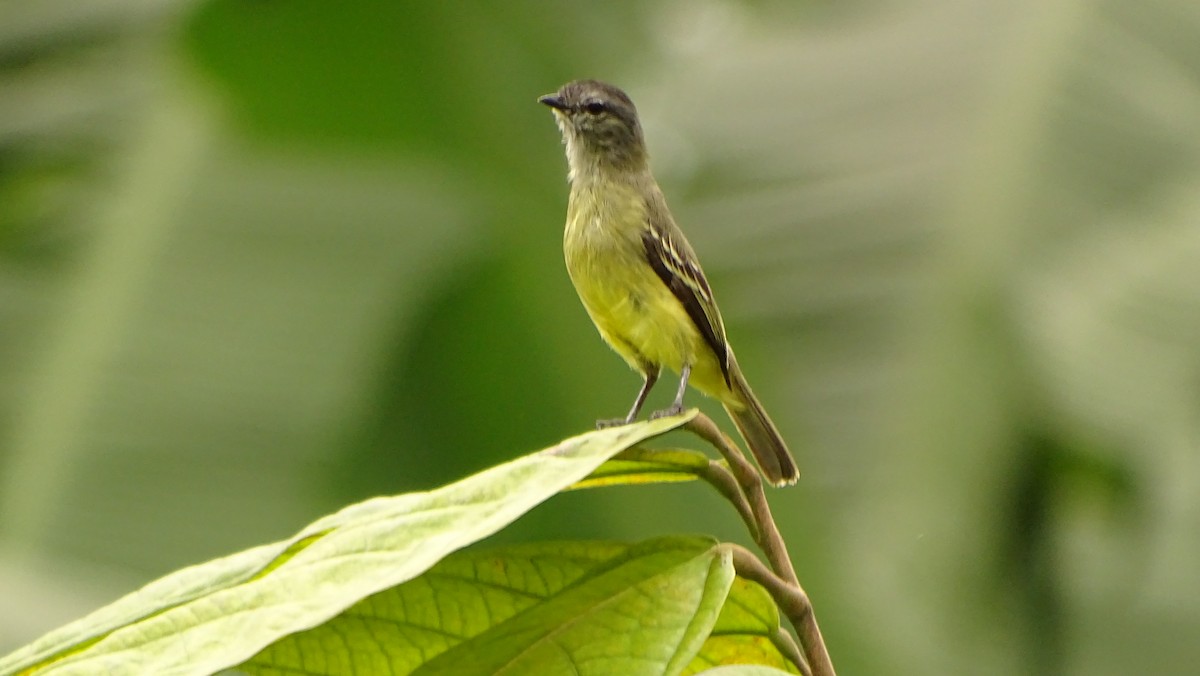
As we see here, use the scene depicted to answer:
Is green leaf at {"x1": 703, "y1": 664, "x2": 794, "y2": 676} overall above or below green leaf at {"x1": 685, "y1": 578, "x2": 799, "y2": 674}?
below

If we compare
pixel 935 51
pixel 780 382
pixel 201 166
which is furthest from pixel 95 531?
pixel 935 51

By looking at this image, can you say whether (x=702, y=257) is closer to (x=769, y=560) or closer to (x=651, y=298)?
(x=651, y=298)

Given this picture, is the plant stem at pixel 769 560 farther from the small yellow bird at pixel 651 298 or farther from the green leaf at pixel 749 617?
the small yellow bird at pixel 651 298

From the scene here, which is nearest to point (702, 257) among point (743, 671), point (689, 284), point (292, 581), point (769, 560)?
point (689, 284)

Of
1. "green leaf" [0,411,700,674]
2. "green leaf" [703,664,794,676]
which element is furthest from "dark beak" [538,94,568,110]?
"green leaf" [703,664,794,676]

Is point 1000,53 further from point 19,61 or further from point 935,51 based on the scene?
point 19,61

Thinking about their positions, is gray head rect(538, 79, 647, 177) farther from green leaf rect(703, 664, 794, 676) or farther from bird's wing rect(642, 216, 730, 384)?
green leaf rect(703, 664, 794, 676)
